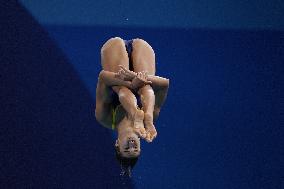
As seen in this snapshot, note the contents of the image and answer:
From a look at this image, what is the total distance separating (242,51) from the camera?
3846mm

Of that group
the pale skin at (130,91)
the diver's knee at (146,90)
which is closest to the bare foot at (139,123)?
the pale skin at (130,91)

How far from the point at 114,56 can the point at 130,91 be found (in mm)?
425

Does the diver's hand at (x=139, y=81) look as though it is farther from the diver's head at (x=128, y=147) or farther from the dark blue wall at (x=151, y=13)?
the dark blue wall at (x=151, y=13)

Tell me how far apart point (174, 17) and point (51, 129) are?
1.27m

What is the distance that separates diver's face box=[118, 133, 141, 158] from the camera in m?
2.50

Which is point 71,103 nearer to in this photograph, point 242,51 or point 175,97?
point 175,97

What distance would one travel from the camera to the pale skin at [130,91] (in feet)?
7.27

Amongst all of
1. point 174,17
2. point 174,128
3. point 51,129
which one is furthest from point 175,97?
point 51,129

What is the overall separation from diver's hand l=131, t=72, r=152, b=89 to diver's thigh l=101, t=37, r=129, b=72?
12.7 inches

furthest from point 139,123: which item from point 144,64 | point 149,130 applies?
point 144,64

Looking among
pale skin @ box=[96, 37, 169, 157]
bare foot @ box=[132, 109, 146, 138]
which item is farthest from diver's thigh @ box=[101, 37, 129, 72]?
bare foot @ box=[132, 109, 146, 138]

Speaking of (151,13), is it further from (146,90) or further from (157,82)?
(146,90)

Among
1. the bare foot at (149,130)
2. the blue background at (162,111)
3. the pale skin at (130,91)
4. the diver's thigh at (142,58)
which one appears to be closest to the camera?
the bare foot at (149,130)

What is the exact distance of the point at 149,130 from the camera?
2.14 m
